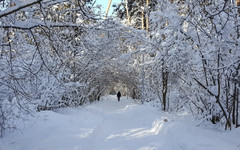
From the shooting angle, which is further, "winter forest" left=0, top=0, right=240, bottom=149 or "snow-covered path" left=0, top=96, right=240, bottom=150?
"snow-covered path" left=0, top=96, right=240, bottom=150

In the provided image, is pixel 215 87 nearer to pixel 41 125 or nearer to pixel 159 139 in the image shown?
pixel 159 139

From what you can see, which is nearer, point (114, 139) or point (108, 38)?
point (108, 38)

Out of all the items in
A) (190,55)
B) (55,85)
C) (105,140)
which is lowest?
(105,140)

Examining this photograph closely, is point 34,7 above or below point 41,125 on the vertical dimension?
above

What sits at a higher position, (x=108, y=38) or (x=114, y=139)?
(x=108, y=38)

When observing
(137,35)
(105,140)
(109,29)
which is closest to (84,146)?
(105,140)

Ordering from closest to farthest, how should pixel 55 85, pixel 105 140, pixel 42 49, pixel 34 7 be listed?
pixel 34 7 → pixel 42 49 → pixel 105 140 → pixel 55 85

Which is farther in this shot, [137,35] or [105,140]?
[137,35]

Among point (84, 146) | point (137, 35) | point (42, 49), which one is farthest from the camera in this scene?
point (137, 35)

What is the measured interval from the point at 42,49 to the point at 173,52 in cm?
414

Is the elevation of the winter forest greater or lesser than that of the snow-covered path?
greater

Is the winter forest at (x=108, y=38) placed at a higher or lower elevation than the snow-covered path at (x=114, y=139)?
higher

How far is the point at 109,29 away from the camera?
516 cm

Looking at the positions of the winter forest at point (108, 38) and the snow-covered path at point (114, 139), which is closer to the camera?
the winter forest at point (108, 38)
